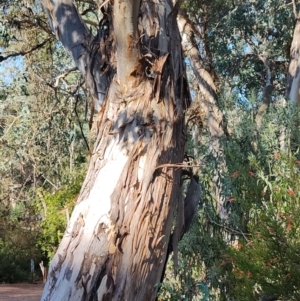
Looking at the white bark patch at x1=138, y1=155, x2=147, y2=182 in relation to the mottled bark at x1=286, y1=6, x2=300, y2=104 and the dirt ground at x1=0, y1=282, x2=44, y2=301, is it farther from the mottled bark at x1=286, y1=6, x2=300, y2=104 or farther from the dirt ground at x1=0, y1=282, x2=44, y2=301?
the dirt ground at x1=0, y1=282, x2=44, y2=301

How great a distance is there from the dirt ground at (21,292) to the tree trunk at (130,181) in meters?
Result: 11.2

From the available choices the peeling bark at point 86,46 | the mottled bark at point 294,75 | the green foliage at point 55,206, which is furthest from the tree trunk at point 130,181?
the green foliage at point 55,206

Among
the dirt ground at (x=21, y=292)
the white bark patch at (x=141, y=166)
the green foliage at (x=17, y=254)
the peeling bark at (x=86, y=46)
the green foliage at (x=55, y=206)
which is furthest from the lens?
the green foliage at (x=17, y=254)

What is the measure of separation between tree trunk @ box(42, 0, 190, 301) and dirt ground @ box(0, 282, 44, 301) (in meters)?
11.2

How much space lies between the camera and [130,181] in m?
3.54

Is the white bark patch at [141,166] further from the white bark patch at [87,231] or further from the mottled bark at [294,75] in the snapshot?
the mottled bark at [294,75]

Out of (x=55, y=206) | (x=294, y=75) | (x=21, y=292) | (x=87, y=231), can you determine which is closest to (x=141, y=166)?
(x=87, y=231)

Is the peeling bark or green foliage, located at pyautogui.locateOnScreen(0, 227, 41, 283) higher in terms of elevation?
the peeling bark

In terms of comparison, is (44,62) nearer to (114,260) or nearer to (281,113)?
(281,113)

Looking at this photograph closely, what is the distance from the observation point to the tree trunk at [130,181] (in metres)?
3.33

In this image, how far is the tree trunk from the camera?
10.9 ft

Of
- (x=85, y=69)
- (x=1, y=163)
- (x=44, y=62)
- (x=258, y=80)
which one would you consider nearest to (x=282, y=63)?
(x=258, y=80)

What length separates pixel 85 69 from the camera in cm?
429

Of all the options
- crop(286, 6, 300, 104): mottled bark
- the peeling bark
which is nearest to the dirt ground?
crop(286, 6, 300, 104): mottled bark
